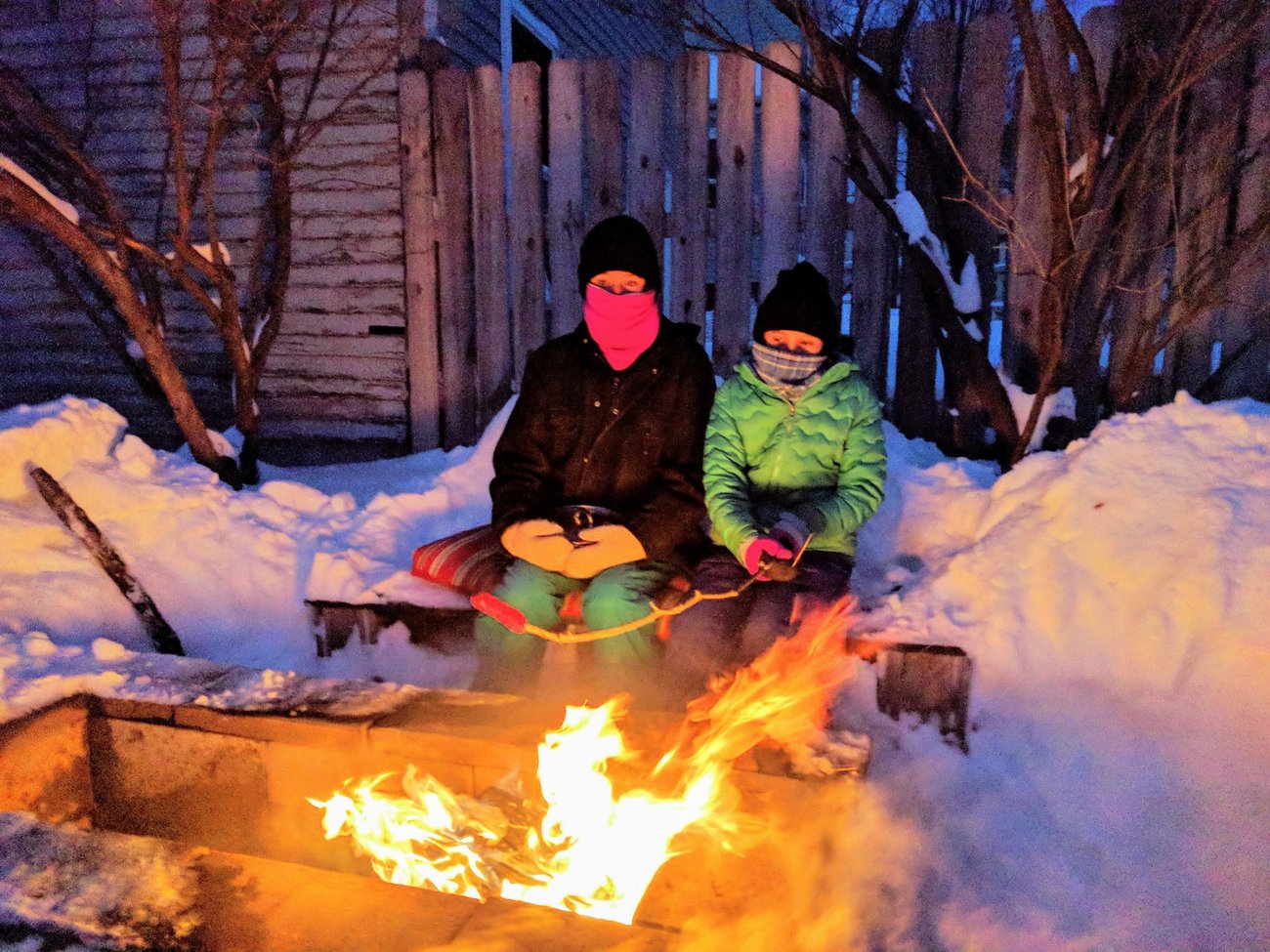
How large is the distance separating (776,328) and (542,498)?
3.65ft

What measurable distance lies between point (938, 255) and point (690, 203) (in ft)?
4.65

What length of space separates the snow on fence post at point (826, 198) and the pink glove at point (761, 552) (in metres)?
2.26

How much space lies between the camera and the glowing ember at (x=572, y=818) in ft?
7.30

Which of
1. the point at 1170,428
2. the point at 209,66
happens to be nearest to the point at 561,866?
the point at 1170,428

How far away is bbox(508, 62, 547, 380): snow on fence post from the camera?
17.6ft

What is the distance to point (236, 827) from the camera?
8.89 feet

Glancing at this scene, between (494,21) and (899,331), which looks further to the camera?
(494,21)

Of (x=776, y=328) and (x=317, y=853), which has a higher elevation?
(x=776, y=328)

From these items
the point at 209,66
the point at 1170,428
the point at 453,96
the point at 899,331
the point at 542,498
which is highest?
the point at 209,66

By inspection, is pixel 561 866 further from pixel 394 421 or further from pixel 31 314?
pixel 31 314

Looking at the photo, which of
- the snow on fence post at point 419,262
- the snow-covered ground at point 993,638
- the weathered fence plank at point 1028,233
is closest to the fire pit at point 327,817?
the snow-covered ground at point 993,638

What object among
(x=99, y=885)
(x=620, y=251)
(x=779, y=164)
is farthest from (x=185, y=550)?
(x=779, y=164)

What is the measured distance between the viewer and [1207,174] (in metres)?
4.29

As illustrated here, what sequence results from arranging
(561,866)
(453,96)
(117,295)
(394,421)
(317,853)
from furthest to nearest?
(394,421) → (453,96) → (117,295) → (317,853) → (561,866)
